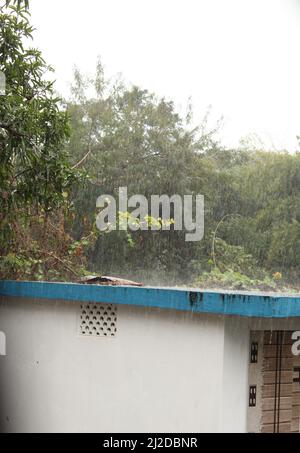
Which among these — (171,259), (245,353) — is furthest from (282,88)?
(245,353)

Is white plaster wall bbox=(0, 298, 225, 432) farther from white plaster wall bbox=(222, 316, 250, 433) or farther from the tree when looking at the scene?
the tree

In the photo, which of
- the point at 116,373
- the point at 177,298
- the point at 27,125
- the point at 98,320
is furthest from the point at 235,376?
the point at 27,125

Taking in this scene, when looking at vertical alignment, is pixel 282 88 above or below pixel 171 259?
above

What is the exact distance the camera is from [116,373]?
4.88 m

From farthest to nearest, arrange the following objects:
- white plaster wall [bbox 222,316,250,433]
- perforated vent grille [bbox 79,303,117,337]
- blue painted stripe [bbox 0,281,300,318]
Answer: perforated vent grille [bbox 79,303,117,337] → white plaster wall [bbox 222,316,250,433] → blue painted stripe [bbox 0,281,300,318]

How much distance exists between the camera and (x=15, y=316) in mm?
5805

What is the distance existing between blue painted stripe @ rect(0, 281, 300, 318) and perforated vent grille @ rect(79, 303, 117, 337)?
85 mm

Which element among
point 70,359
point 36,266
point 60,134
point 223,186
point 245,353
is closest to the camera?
point 245,353

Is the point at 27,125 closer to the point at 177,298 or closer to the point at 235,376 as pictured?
the point at 177,298

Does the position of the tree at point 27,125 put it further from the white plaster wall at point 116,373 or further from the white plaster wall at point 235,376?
the white plaster wall at point 235,376

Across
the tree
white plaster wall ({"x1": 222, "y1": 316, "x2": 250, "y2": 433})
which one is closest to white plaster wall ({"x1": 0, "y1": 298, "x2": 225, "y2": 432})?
white plaster wall ({"x1": 222, "y1": 316, "x2": 250, "y2": 433})

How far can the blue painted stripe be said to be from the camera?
4.07 metres
